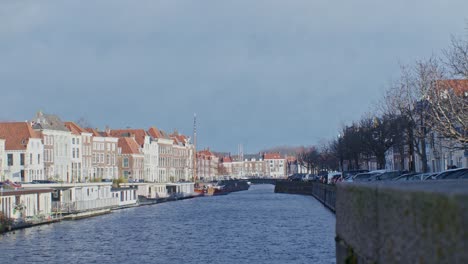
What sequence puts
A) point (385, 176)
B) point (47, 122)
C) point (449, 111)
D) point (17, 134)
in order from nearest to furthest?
1. point (449, 111)
2. point (385, 176)
3. point (17, 134)
4. point (47, 122)

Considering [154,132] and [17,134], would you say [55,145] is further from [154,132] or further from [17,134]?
[154,132]

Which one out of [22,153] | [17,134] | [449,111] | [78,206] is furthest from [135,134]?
[449,111]

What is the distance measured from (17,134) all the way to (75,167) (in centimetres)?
1558

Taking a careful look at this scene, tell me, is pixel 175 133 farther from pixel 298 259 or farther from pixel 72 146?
pixel 298 259

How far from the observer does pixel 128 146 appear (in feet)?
460

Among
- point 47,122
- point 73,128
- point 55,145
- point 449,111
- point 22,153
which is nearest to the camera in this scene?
point 449,111

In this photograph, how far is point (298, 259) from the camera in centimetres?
3484

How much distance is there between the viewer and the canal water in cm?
3806

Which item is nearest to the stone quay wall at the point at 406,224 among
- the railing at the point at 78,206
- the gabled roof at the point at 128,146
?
the railing at the point at 78,206

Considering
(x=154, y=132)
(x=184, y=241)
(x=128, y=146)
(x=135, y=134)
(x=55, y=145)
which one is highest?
(x=154, y=132)

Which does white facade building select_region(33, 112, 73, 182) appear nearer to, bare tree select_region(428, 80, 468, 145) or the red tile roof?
the red tile roof

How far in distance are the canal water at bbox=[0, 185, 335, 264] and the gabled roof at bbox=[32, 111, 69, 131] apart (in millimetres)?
42396

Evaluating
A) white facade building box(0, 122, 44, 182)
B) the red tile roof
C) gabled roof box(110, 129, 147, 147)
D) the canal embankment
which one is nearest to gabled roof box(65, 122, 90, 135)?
white facade building box(0, 122, 44, 182)

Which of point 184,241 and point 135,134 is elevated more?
point 135,134
